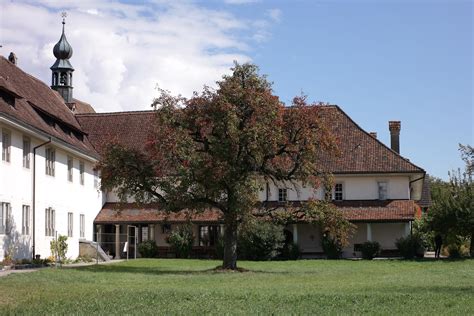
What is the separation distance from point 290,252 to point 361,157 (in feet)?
27.5

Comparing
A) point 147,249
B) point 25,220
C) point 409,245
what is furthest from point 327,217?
point 147,249

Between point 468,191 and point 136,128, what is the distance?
23277 mm

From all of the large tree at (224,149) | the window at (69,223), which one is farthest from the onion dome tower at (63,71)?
the large tree at (224,149)

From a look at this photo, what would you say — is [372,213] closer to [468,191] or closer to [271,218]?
[468,191]

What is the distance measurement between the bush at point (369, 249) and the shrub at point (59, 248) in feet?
62.1

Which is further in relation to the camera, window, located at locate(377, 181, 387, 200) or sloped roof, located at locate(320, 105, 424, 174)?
window, located at locate(377, 181, 387, 200)

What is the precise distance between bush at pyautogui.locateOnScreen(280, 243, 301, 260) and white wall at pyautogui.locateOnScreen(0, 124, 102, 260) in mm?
11975

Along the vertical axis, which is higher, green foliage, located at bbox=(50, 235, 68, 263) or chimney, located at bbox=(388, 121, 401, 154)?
chimney, located at bbox=(388, 121, 401, 154)

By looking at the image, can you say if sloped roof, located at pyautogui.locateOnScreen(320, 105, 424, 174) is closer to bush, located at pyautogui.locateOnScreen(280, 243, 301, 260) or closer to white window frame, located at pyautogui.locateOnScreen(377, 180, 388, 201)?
white window frame, located at pyautogui.locateOnScreen(377, 180, 388, 201)

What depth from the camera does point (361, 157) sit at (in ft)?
166

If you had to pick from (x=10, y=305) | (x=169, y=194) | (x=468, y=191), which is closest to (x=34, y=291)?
(x=10, y=305)

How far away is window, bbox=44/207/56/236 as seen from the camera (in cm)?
3812

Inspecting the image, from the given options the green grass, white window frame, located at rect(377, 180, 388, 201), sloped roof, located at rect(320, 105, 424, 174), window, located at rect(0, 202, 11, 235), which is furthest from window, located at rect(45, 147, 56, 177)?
white window frame, located at rect(377, 180, 388, 201)

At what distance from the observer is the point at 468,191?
45469 millimetres
